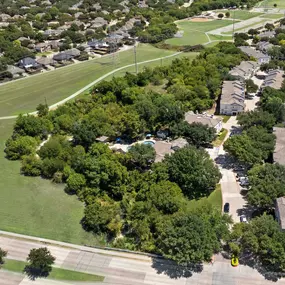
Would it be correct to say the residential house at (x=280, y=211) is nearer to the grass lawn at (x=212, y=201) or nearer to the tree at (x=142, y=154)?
the grass lawn at (x=212, y=201)

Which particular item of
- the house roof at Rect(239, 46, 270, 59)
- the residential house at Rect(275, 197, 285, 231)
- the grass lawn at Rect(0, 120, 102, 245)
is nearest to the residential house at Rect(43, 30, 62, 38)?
the house roof at Rect(239, 46, 270, 59)

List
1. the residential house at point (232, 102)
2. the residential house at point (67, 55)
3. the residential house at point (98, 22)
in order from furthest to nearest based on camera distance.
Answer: the residential house at point (98, 22), the residential house at point (67, 55), the residential house at point (232, 102)

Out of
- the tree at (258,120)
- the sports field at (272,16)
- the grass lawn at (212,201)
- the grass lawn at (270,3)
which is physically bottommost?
the grass lawn at (270,3)

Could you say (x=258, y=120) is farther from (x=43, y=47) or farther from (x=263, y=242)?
(x=43, y=47)

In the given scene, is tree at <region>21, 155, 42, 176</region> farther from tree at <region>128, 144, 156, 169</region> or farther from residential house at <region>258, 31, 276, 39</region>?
residential house at <region>258, 31, 276, 39</region>

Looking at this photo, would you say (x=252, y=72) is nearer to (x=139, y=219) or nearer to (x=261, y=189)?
(x=261, y=189)

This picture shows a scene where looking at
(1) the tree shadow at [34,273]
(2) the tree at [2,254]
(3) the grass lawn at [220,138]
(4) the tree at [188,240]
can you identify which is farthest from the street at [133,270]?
(3) the grass lawn at [220,138]

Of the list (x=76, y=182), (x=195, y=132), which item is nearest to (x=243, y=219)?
(x=195, y=132)
